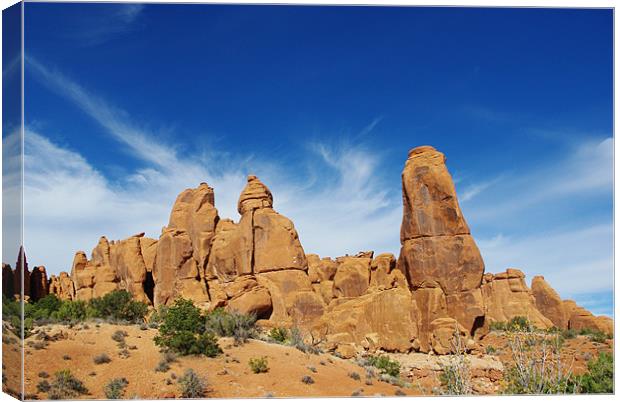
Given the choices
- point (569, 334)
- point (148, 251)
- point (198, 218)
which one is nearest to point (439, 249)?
point (569, 334)

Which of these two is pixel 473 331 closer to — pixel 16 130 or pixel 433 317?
pixel 433 317

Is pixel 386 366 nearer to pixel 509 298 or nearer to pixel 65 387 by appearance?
pixel 65 387

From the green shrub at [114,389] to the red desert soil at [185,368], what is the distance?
18 centimetres

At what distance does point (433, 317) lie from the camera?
3519cm

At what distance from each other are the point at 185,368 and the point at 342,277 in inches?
1041

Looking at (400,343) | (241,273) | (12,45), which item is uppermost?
(12,45)

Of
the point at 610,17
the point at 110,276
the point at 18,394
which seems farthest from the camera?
the point at 110,276

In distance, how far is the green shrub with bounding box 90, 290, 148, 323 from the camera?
93.5 feet

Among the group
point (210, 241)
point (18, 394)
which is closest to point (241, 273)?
point (210, 241)

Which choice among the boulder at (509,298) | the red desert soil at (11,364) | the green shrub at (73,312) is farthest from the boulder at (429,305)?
the red desert soil at (11,364)

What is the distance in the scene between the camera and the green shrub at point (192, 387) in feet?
44.9

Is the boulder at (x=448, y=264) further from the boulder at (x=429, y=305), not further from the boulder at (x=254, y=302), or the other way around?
the boulder at (x=254, y=302)

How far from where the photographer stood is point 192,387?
1377 centimetres

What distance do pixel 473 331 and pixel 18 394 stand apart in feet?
93.6
